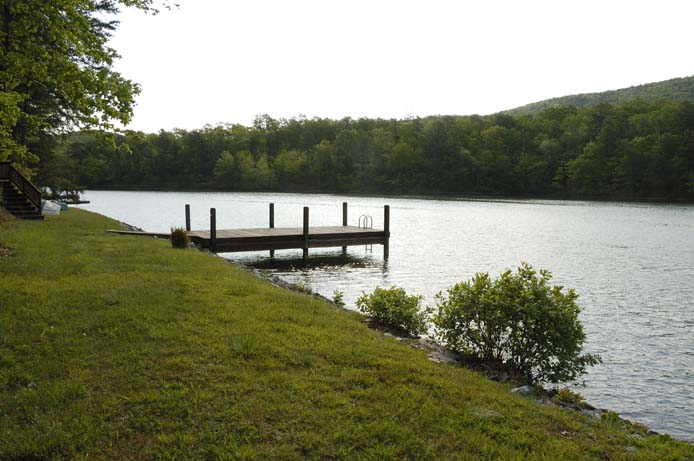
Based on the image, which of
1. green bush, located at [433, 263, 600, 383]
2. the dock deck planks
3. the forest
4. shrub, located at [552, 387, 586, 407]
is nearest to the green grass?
shrub, located at [552, 387, 586, 407]

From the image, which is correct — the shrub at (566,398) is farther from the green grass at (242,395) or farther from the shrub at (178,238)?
the shrub at (178,238)

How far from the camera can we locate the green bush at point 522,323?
26.9ft

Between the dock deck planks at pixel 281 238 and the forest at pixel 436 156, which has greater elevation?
the forest at pixel 436 156

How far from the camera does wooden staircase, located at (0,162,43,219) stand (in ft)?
86.5

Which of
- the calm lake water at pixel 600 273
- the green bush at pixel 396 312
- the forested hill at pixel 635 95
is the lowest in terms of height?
the calm lake water at pixel 600 273

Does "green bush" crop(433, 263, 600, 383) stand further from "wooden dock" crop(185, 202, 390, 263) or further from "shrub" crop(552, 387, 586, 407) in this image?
"wooden dock" crop(185, 202, 390, 263)

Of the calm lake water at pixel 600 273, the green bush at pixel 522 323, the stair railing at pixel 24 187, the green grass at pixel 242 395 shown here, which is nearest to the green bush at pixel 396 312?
the green grass at pixel 242 395

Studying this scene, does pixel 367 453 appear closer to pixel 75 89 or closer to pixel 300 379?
pixel 300 379

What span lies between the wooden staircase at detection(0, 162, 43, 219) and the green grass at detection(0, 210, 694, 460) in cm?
1943

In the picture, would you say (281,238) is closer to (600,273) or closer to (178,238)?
(178,238)

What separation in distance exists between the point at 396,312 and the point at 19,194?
24486mm

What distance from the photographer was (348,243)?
27.6 m

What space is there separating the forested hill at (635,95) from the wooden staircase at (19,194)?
113 meters

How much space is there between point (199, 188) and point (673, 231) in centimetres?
11657
